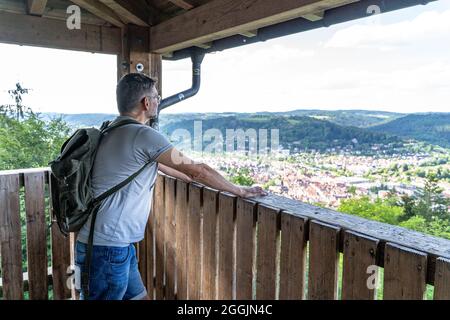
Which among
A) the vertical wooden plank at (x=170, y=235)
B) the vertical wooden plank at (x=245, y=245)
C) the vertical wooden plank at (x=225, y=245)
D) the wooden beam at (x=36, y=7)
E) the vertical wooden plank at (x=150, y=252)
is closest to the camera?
the vertical wooden plank at (x=245, y=245)

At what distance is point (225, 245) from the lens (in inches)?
72.1

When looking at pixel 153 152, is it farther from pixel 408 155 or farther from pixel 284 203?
pixel 408 155

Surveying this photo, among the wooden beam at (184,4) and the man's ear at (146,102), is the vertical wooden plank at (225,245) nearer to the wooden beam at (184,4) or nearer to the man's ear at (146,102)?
the man's ear at (146,102)

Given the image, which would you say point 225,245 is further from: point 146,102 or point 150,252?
point 150,252

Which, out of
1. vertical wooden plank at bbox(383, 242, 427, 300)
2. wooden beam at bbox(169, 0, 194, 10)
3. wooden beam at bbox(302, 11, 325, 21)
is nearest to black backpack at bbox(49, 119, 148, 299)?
vertical wooden plank at bbox(383, 242, 427, 300)

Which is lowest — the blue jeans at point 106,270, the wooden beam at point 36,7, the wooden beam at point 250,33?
the blue jeans at point 106,270

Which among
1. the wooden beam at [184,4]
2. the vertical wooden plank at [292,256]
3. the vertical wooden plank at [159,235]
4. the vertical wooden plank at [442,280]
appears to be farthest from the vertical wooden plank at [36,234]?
the vertical wooden plank at [442,280]

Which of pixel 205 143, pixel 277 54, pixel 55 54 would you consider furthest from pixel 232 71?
pixel 55 54

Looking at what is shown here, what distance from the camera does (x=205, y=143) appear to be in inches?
119

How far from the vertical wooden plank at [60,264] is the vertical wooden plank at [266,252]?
1799 millimetres

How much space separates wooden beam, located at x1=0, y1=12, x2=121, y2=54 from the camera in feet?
9.43

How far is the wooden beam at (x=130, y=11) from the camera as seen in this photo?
9.54 ft

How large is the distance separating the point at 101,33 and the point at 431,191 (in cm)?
297

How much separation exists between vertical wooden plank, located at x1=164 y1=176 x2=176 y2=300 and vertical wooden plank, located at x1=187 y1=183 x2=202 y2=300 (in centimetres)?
20
